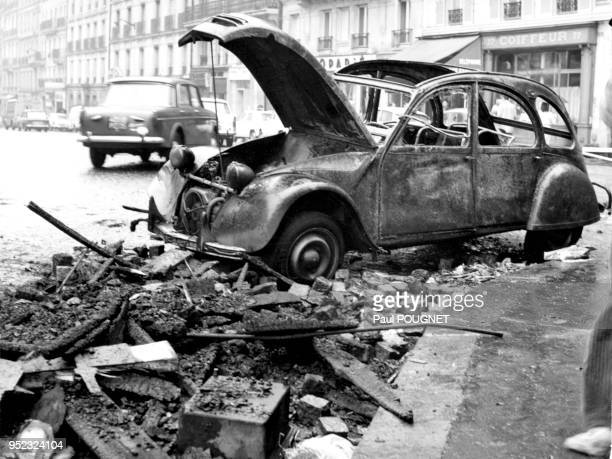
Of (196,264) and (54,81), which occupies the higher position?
(54,81)

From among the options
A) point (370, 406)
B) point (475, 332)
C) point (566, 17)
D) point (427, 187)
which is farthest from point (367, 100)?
point (566, 17)

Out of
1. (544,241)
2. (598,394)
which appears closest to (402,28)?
(544,241)

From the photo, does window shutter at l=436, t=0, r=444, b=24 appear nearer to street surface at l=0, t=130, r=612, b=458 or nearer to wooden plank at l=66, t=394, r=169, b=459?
street surface at l=0, t=130, r=612, b=458

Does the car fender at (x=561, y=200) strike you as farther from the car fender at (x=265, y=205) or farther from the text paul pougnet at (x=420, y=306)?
the car fender at (x=265, y=205)

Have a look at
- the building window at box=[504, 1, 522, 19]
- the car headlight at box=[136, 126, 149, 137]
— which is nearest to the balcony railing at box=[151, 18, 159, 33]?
the building window at box=[504, 1, 522, 19]

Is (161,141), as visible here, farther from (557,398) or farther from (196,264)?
(557,398)

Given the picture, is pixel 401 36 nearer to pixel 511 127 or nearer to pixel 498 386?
pixel 511 127

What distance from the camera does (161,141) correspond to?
51.8 ft

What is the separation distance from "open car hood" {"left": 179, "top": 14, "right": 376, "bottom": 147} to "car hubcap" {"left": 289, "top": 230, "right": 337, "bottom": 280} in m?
0.91

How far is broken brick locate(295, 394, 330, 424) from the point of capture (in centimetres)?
325

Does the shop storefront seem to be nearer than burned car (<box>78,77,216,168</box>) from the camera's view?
No

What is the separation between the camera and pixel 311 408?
3.26 metres

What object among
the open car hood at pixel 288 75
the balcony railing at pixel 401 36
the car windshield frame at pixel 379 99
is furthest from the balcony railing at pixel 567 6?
the open car hood at pixel 288 75

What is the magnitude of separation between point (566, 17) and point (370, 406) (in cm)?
2869
